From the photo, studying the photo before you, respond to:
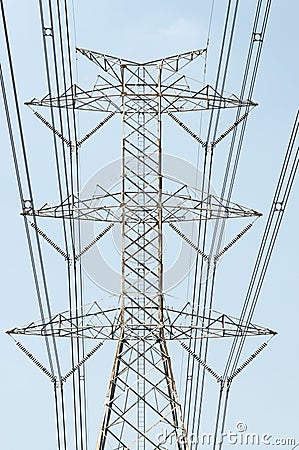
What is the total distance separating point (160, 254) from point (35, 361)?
4.60 metres

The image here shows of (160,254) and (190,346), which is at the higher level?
(160,254)

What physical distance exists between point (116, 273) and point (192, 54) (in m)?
7.61

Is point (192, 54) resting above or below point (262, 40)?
above

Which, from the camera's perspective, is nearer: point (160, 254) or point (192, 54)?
point (160, 254)

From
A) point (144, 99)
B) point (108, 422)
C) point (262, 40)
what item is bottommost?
point (108, 422)

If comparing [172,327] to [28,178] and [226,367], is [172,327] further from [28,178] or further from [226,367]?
[28,178]

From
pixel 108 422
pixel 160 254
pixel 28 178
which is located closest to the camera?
pixel 28 178

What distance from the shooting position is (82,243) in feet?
104

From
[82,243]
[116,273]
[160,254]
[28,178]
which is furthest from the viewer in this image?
[116,273]

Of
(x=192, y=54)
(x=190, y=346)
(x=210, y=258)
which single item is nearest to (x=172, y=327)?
(x=190, y=346)

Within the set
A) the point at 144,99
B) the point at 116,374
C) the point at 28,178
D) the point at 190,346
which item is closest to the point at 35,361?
the point at 116,374

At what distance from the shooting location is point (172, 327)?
28.7 metres

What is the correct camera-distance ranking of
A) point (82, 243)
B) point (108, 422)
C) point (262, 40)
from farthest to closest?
point (82, 243), point (108, 422), point (262, 40)

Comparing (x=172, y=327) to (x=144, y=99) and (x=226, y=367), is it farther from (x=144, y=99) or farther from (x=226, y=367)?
(x=144, y=99)
